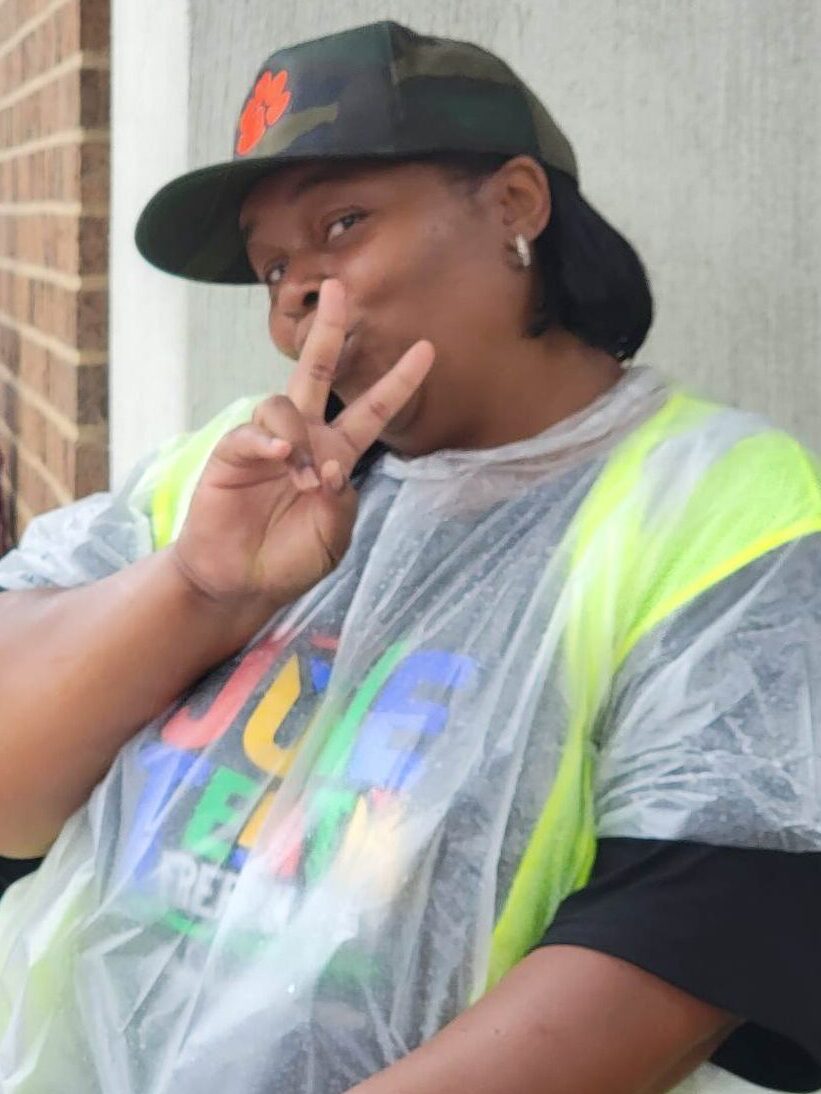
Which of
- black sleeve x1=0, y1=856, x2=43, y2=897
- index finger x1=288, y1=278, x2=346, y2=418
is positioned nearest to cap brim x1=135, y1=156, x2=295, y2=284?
index finger x1=288, y1=278, x2=346, y2=418

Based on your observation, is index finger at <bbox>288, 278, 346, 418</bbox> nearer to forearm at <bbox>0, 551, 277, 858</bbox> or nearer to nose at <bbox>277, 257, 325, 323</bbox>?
nose at <bbox>277, 257, 325, 323</bbox>

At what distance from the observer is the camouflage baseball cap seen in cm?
94

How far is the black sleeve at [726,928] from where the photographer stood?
0.77 metres

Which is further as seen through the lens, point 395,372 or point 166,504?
point 166,504

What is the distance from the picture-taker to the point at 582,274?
1.04 m

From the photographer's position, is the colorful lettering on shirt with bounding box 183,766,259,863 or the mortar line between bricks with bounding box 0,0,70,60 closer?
the colorful lettering on shirt with bounding box 183,766,259,863

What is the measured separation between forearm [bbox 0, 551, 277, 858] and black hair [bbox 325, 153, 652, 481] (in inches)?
12.5

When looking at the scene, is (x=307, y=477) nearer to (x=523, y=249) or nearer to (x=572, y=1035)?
(x=523, y=249)

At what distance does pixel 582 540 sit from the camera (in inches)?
35.9

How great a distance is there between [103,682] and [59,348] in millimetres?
1487

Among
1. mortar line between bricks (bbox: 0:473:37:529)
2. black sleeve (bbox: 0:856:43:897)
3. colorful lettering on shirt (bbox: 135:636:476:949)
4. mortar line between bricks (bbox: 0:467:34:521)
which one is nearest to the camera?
colorful lettering on shirt (bbox: 135:636:476:949)

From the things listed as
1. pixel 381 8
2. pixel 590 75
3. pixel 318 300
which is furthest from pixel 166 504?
pixel 381 8

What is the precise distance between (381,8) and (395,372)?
832mm

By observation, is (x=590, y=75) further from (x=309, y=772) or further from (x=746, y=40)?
(x=309, y=772)
